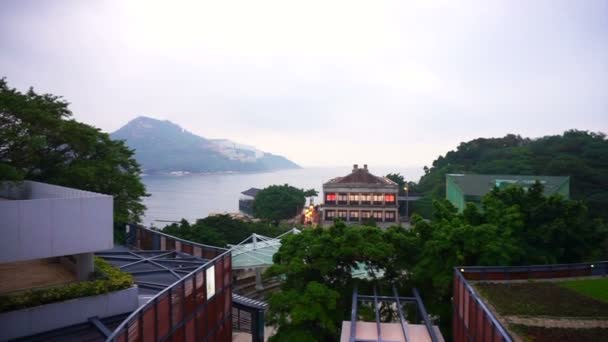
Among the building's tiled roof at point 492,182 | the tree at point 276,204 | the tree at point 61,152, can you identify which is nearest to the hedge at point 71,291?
the tree at point 61,152

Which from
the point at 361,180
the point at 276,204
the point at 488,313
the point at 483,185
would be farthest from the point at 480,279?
the point at 276,204

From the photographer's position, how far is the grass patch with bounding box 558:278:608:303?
536 inches

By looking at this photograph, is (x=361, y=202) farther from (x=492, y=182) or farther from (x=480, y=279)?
(x=480, y=279)

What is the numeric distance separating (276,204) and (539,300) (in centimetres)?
5608

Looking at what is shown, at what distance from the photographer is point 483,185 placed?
43.4 m

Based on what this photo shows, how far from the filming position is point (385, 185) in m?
65.9

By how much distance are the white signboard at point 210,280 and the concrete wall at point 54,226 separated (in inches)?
115

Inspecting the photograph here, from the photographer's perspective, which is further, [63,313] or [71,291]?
[71,291]

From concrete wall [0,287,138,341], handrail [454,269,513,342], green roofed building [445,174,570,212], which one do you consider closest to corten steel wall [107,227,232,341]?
concrete wall [0,287,138,341]

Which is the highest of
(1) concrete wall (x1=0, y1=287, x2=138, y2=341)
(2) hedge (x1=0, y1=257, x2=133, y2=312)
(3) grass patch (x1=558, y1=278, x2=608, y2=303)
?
(2) hedge (x1=0, y1=257, x2=133, y2=312)

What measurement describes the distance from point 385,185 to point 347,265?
1932 inches

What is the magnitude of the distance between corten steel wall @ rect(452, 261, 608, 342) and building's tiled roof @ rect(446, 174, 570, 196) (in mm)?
23296

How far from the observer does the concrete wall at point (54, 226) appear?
9953 mm

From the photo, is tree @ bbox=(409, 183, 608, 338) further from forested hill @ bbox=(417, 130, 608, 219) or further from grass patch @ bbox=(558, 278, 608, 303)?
forested hill @ bbox=(417, 130, 608, 219)
